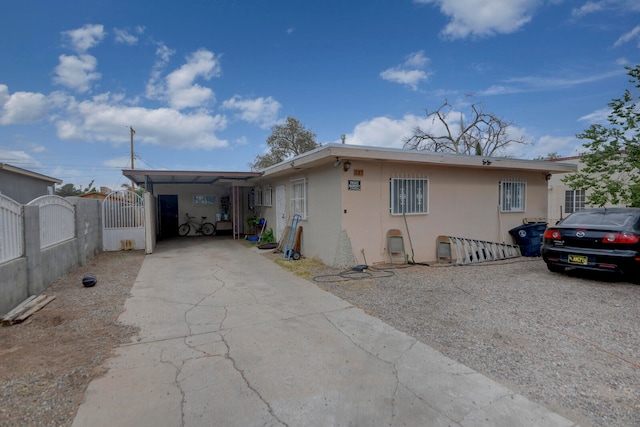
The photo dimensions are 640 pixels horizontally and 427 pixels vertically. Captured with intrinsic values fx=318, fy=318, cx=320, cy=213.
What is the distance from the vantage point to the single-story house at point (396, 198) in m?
7.54

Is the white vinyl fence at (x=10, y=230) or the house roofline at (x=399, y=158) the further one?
the house roofline at (x=399, y=158)

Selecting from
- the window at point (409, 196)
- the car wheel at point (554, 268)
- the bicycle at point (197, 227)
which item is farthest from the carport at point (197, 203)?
the car wheel at point (554, 268)

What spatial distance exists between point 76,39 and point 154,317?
980 cm

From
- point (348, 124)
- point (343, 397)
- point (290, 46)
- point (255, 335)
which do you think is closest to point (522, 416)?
point (343, 397)

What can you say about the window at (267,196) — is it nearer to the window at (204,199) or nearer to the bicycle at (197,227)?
the window at (204,199)

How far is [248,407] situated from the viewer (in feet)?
7.79

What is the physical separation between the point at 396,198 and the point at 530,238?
4.70 meters

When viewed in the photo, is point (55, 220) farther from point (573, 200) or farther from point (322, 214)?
point (573, 200)

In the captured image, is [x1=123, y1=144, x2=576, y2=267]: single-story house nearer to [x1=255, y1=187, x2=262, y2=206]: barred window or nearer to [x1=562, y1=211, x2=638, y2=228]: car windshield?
[x1=562, y1=211, x2=638, y2=228]: car windshield

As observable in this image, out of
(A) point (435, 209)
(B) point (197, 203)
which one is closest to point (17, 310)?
(A) point (435, 209)

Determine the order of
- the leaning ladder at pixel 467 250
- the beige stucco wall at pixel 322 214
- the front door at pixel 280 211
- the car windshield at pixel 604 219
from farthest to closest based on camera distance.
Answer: the front door at pixel 280 211 < the leaning ladder at pixel 467 250 < the beige stucco wall at pixel 322 214 < the car windshield at pixel 604 219

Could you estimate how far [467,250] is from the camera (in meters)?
8.76

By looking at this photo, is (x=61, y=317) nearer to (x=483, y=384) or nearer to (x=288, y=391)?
(x=288, y=391)

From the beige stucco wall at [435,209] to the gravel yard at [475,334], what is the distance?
143 centimetres
